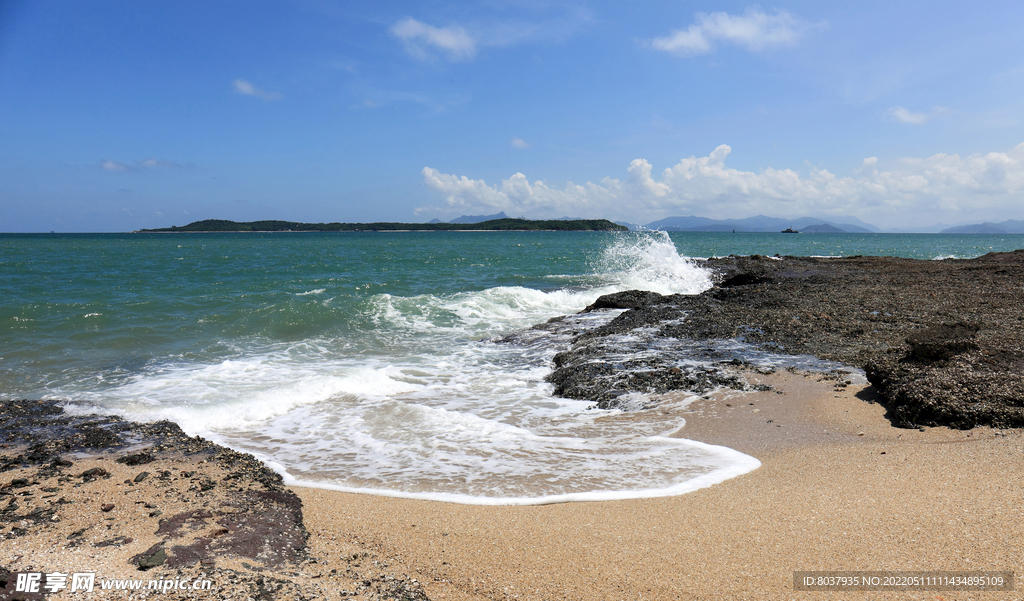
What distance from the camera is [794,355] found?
326 inches

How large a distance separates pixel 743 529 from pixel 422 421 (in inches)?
156

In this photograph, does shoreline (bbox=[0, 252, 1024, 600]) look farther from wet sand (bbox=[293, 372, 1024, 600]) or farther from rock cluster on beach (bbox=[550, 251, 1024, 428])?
rock cluster on beach (bbox=[550, 251, 1024, 428])

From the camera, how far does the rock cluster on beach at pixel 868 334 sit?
207 inches

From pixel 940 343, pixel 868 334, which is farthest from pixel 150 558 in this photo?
pixel 868 334

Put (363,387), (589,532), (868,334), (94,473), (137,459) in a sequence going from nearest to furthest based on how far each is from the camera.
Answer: (589,532), (94,473), (137,459), (363,387), (868,334)

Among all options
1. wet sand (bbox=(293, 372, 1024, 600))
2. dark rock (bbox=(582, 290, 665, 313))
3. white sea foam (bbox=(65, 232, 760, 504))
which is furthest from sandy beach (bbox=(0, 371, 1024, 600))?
dark rock (bbox=(582, 290, 665, 313))

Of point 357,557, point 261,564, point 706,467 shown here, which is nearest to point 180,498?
point 261,564

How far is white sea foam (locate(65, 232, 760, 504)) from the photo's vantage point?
177 inches

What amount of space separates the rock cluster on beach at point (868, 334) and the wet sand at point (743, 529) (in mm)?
690

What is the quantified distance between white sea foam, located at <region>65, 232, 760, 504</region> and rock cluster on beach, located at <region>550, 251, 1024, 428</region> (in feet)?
3.68

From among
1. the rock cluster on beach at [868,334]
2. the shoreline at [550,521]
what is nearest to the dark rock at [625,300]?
the rock cluster on beach at [868,334]

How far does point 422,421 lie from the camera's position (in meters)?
6.26

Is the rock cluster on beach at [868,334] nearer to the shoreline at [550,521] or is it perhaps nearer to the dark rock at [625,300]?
the dark rock at [625,300]

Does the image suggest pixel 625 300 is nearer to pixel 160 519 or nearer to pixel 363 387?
pixel 363 387
